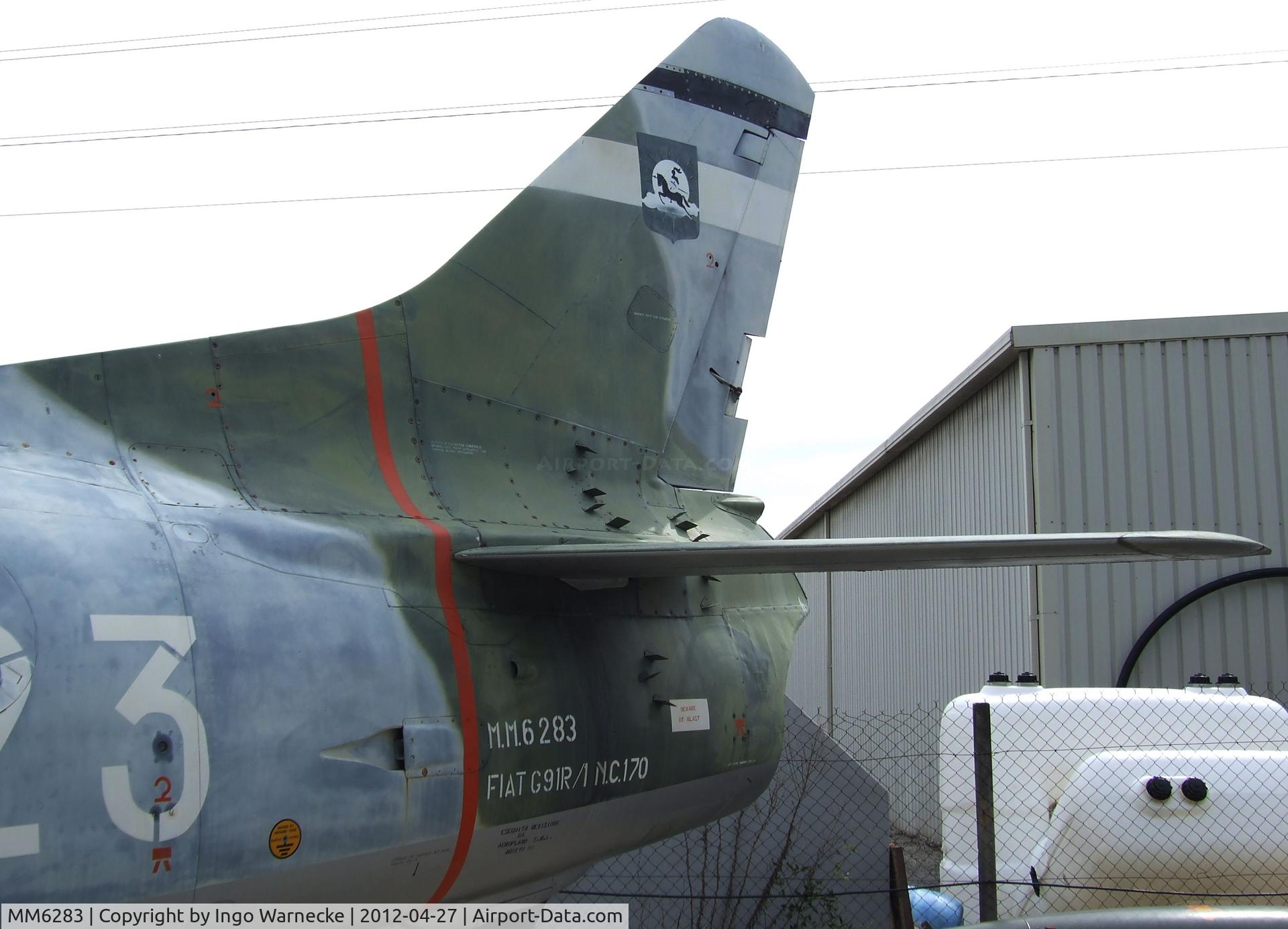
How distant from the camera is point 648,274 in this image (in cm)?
494

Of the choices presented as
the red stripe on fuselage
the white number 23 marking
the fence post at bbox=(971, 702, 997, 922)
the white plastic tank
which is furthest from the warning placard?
the white plastic tank

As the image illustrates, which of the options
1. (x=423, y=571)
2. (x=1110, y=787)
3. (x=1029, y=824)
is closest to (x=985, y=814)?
(x=1110, y=787)

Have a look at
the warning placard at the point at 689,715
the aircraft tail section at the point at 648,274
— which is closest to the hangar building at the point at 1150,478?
the aircraft tail section at the point at 648,274

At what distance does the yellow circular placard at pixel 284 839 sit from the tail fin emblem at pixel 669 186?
120 inches

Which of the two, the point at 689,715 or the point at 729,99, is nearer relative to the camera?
the point at 689,715

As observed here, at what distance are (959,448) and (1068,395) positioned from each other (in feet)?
8.54

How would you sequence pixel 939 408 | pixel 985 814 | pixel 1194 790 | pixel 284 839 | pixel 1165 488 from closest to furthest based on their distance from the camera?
pixel 284 839 → pixel 985 814 → pixel 1194 790 → pixel 1165 488 → pixel 939 408

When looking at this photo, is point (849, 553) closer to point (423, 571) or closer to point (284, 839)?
point (423, 571)

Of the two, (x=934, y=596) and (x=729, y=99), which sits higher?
(x=729, y=99)

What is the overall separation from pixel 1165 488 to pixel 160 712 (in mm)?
8475

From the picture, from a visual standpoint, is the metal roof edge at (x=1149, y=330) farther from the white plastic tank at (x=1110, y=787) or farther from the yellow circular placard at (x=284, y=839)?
the yellow circular placard at (x=284, y=839)

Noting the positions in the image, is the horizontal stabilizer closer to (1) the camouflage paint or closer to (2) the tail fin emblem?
(1) the camouflage paint

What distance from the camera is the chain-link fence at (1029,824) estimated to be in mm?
5902

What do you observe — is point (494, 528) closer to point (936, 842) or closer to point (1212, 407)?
point (1212, 407)
